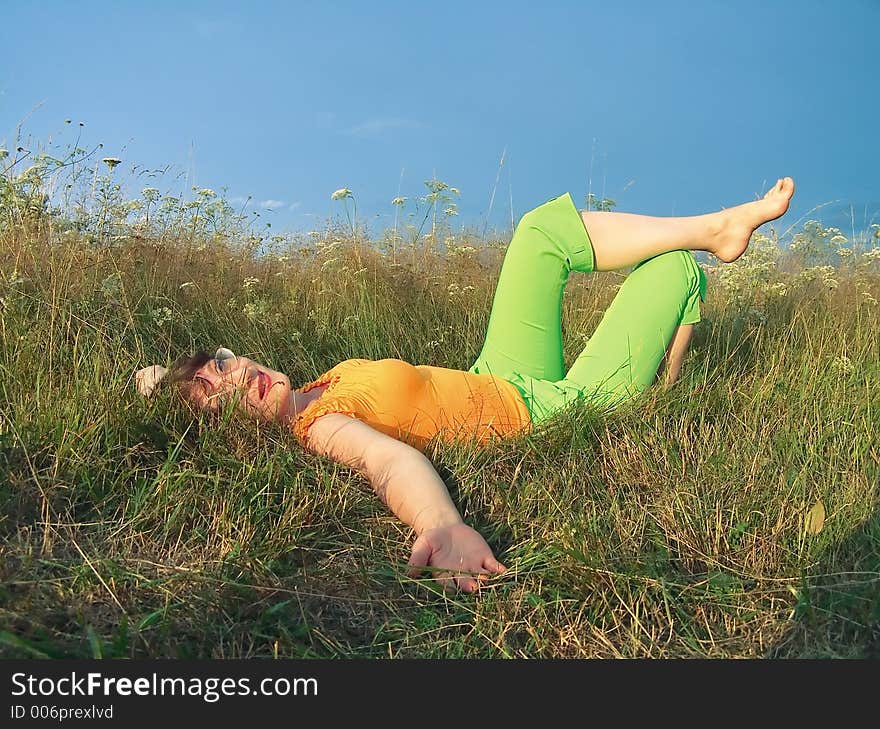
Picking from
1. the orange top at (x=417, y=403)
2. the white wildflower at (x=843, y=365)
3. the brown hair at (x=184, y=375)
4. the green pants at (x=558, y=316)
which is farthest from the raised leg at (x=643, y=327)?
the brown hair at (x=184, y=375)

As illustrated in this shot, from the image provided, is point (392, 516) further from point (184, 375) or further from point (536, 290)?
point (536, 290)

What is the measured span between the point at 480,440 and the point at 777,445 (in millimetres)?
1005

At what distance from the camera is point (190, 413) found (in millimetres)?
2486

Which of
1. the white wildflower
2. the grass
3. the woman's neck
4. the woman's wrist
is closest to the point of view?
the grass

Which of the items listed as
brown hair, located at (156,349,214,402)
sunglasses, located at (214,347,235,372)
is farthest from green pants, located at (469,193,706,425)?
brown hair, located at (156,349,214,402)

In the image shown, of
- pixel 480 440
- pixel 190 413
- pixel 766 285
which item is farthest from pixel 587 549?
pixel 766 285

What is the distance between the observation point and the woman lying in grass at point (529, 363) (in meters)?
2.50

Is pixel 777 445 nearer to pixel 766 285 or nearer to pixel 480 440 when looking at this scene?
pixel 480 440

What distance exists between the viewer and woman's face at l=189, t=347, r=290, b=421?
2.52 metres

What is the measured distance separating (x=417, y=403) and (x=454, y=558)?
0.77 m

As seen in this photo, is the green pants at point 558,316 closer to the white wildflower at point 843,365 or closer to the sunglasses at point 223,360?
the white wildflower at point 843,365

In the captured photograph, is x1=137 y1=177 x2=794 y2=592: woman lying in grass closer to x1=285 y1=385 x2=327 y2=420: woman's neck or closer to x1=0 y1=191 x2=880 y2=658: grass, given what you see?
x1=285 y1=385 x2=327 y2=420: woman's neck

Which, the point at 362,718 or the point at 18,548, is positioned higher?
the point at 18,548

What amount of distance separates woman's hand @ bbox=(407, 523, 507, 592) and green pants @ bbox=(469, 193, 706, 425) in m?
0.90
